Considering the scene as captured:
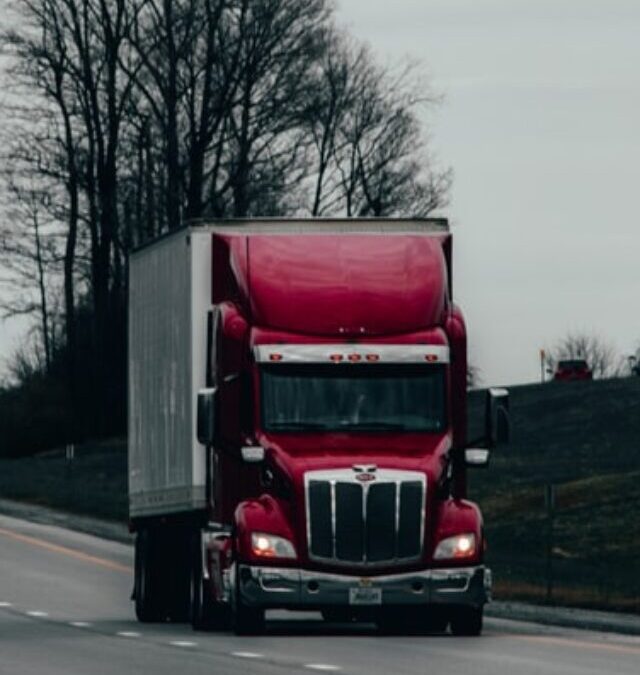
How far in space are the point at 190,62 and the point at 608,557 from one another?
1370 inches

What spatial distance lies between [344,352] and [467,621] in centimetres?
298

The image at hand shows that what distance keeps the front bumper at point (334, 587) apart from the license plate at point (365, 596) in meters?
0.03

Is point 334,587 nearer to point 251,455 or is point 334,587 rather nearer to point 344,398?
point 251,455

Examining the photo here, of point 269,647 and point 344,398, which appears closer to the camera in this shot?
point 269,647

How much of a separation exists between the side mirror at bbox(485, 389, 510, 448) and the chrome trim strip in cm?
76

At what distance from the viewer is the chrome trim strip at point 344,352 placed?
27.2 m

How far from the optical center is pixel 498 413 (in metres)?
26.8

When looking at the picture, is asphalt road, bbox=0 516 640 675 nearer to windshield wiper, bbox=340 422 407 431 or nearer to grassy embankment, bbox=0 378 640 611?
windshield wiper, bbox=340 422 407 431

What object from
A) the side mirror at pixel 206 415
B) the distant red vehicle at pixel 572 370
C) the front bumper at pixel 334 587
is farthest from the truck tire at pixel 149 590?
the distant red vehicle at pixel 572 370

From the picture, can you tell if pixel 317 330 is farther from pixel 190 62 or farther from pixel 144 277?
pixel 190 62

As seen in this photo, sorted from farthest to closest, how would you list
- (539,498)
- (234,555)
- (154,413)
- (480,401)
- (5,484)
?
1. (480,401)
2. (5,484)
3. (539,498)
4. (154,413)
5. (234,555)

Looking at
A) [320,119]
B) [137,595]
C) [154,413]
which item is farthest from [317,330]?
[320,119]

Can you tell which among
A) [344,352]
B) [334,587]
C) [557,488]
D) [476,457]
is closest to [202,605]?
[334,587]

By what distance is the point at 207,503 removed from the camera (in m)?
28.4
